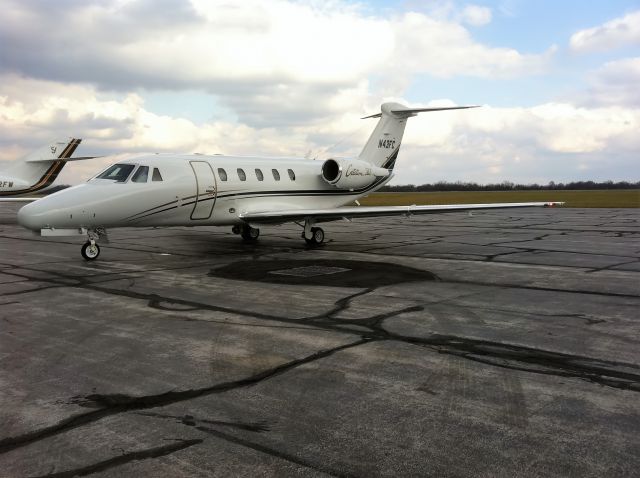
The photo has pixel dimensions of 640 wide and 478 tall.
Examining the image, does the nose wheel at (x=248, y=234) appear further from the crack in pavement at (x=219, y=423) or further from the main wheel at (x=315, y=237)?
the crack in pavement at (x=219, y=423)

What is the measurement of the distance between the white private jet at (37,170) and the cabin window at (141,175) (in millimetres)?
25602

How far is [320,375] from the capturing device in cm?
496

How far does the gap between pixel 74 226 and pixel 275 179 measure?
21.5ft

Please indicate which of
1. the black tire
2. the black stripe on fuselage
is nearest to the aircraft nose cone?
the black stripe on fuselage

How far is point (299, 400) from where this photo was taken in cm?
438

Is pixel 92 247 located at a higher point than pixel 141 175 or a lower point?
lower

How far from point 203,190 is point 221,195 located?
0.65 meters

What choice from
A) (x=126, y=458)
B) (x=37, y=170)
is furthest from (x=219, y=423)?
(x=37, y=170)

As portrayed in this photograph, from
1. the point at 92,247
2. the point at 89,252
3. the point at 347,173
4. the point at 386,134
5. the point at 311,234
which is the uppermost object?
the point at 386,134

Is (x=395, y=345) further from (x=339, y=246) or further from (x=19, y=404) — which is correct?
(x=339, y=246)

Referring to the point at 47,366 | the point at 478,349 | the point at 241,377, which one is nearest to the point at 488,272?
the point at 478,349

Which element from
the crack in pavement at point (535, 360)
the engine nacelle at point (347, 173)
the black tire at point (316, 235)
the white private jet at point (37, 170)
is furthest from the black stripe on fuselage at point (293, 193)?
the white private jet at point (37, 170)

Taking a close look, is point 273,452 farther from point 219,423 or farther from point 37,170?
point 37,170

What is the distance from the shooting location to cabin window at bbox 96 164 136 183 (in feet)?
43.6
